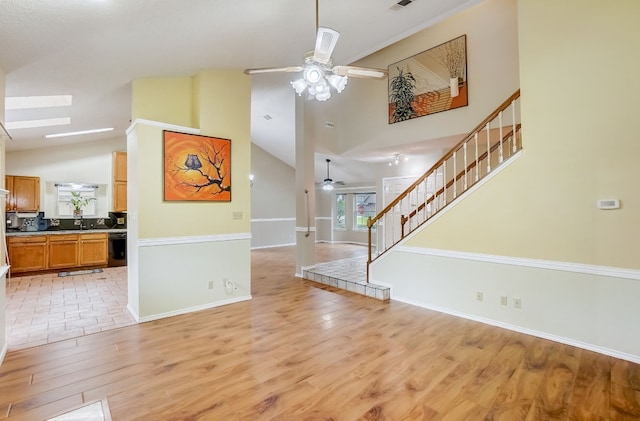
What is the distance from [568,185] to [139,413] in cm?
415

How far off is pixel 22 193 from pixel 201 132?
17.2ft

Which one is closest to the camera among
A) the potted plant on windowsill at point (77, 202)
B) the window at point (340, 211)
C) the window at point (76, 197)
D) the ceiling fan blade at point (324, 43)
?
the ceiling fan blade at point (324, 43)

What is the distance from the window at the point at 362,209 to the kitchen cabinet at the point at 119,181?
7.18m

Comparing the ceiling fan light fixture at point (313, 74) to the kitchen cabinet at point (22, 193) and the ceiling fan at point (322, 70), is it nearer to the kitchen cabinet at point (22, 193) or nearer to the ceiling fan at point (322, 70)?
the ceiling fan at point (322, 70)

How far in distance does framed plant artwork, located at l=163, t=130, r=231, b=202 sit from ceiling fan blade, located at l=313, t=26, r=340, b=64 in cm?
220

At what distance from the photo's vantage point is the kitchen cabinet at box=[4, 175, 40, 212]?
6254 millimetres

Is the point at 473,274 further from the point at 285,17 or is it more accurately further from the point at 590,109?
the point at 285,17

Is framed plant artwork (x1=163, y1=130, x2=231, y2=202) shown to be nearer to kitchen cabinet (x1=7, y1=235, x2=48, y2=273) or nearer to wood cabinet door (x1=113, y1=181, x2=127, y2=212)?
wood cabinet door (x1=113, y1=181, x2=127, y2=212)

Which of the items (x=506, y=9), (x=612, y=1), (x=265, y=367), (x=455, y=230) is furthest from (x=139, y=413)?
(x=506, y=9)

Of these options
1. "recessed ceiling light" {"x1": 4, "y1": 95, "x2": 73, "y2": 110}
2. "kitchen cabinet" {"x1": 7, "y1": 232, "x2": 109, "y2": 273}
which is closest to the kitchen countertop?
"kitchen cabinet" {"x1": 7, "y1": 232, "x2": 109, "y2": 273}

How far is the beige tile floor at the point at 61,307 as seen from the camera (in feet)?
10.9

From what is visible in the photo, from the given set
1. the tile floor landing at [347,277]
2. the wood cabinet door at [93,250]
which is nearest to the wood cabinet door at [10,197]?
the wood cabinet door at [93,250]

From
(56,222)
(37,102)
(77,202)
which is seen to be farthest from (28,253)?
(37,102)

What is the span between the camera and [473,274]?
3.71 meters
